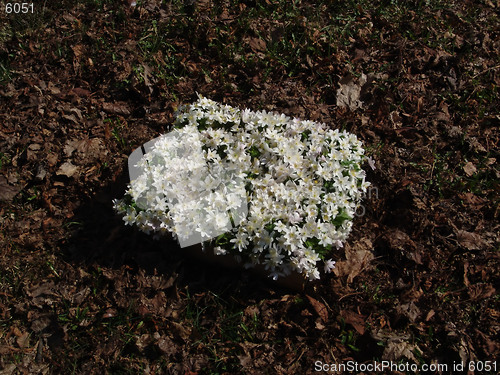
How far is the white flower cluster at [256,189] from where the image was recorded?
273 cm

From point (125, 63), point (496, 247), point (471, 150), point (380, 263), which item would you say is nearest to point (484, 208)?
point (496, 247)

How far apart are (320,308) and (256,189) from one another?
3.43 ft

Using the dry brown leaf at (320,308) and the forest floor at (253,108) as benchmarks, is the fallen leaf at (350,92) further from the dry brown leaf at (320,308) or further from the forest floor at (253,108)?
the dry brown leaf at (320,308)

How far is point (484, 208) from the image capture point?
11.6 feet

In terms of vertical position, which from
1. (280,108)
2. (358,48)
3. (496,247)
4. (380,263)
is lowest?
(380,263)

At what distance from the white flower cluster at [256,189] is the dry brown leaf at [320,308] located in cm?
27

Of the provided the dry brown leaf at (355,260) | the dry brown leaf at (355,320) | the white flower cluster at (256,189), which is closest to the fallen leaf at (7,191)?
the white flower cluster at (256,189)

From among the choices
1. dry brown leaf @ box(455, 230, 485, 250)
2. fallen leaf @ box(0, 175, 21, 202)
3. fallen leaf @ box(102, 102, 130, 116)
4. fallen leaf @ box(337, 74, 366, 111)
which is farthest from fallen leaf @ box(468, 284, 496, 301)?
fallen leaf @ box(0, 175, 21, 202)

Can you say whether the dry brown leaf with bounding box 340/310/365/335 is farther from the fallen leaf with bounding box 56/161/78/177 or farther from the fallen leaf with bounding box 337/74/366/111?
the fallen leaf with bounding box 56/161/78/177

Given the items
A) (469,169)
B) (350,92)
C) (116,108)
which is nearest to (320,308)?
(469,169)

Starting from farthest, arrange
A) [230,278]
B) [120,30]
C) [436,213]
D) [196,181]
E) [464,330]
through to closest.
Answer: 1. [120,30]
2. [436,213]
3. [230,278]
4. [464,330]
5. [196,181]

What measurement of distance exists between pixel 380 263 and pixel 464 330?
0.74 metres

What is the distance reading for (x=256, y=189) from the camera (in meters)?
2.85

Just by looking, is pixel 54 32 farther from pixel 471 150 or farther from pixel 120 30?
pixel 471 150
